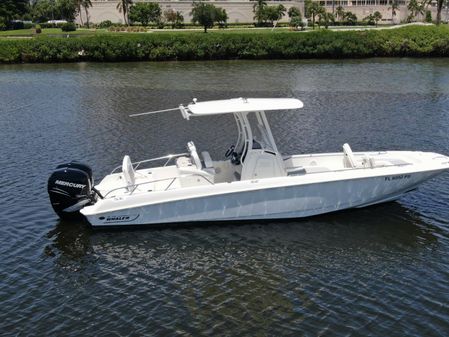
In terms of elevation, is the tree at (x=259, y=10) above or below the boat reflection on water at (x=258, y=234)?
above

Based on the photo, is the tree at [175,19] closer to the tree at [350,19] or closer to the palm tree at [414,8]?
the tree at [350,19]

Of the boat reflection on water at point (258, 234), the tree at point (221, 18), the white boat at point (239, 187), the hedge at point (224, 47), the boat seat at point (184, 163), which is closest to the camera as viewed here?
the boat reflection on water at point (258, 234)

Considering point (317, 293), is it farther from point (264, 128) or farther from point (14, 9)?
point (14, 9)

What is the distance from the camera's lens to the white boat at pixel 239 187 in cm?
1430

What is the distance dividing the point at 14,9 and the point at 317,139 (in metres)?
95.8

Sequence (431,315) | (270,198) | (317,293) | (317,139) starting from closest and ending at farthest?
(431,315), (317,293), (270,198), (317,139)

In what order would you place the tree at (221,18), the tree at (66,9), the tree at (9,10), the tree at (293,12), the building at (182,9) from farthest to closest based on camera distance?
the tree at (66,9)
the tree at (293,12)
the building at (182,9)
the tree at (9,10)
the tree at (221,18)

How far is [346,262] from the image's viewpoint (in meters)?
13.0

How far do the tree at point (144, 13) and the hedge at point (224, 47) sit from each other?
39322 millimetres

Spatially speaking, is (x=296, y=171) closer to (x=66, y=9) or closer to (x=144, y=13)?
(x=144, y=13)

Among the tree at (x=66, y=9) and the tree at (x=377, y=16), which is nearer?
the tree at (x=66, y=9)

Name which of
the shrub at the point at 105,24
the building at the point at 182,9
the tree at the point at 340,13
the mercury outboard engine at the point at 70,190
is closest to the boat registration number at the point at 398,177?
the mercury outboard engine at the point at 70,190

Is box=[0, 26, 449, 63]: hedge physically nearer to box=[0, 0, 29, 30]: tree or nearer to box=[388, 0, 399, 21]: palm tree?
box=[0, 0, 29, 30]: tree

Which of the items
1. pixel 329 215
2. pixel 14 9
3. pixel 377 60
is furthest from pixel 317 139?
pixel 14 9
